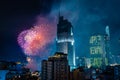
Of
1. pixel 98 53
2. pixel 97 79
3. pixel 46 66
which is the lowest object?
pixel 97 79

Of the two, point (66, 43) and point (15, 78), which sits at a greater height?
point (66, 43)

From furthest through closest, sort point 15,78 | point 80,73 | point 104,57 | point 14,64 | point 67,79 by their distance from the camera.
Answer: point 104,57
point 80,73
point 14,64
point 67,79
point 15,78

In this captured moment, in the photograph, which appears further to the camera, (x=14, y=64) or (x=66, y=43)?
(x=66, y=43)

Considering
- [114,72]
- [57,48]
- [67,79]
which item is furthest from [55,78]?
[57,48]

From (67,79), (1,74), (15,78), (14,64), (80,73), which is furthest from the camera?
(80,73)

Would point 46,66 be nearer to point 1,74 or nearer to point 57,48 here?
point 1,74

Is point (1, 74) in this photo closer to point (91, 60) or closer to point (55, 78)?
point (55, 78)
